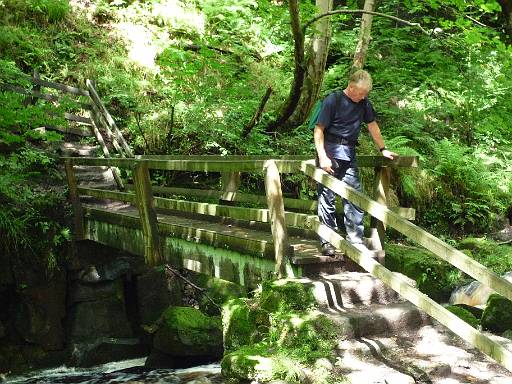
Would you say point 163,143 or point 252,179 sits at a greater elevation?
point 163,143

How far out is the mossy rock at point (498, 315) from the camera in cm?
645

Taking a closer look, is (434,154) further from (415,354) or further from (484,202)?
(415,354)

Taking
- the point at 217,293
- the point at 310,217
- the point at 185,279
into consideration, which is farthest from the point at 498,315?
the point at 185,279

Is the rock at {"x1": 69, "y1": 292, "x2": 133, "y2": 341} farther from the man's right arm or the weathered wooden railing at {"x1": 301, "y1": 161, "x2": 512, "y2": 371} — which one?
the man's right arm

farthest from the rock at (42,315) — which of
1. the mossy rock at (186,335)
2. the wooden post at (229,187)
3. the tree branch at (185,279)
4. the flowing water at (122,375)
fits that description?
the wooden post at (229,187)

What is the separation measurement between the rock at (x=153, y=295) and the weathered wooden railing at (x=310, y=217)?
78.9 inches

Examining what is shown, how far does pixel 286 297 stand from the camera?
180 inches

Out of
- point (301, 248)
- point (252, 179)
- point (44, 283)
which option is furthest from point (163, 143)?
point (301, 248)

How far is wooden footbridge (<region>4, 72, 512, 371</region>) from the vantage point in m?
3.77

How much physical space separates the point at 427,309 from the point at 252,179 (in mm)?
7976

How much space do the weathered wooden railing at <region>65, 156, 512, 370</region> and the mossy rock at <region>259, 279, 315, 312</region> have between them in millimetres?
460

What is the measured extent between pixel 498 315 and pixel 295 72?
18.5 feet

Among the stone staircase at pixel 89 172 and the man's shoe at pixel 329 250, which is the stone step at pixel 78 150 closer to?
the stone staircase at pixel 89 172

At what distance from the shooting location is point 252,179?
38.1ft
